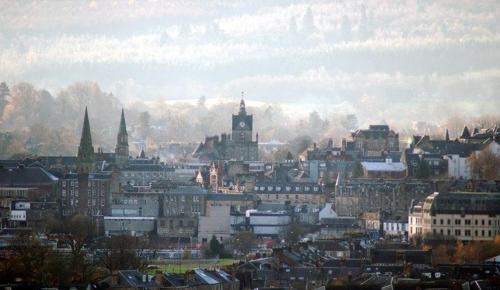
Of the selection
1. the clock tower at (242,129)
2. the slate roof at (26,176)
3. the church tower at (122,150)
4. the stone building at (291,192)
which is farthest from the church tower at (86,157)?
the clock tower at (242,129)

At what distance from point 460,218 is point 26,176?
2776 cm

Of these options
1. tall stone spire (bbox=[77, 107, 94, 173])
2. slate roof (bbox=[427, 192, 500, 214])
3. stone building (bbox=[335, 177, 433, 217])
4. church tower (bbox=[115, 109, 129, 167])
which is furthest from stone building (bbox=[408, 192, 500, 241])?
church tower (bbox=[115, 109, 129, 167])

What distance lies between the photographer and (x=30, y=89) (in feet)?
619

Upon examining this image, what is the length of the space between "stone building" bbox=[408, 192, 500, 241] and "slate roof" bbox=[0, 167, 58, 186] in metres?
23.5

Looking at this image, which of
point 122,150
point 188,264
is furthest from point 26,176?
point 188,264

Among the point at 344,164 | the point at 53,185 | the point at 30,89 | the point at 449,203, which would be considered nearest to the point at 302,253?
the point at 449,203

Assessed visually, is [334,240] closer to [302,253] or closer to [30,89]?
[302,253]

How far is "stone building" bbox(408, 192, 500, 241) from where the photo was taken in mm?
91562

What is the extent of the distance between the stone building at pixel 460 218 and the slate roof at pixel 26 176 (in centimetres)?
2345

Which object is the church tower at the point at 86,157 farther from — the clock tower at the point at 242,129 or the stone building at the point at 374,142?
the clock tower at the point at 242,129

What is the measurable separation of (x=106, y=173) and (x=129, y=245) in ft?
79.9

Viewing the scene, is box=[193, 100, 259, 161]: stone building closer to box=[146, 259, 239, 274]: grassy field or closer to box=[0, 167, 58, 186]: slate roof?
box=[0, 167, 58, 186]: slate roof

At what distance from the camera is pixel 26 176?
112 meters

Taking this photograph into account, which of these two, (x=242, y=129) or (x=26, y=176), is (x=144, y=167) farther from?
(x=242, y=129)
